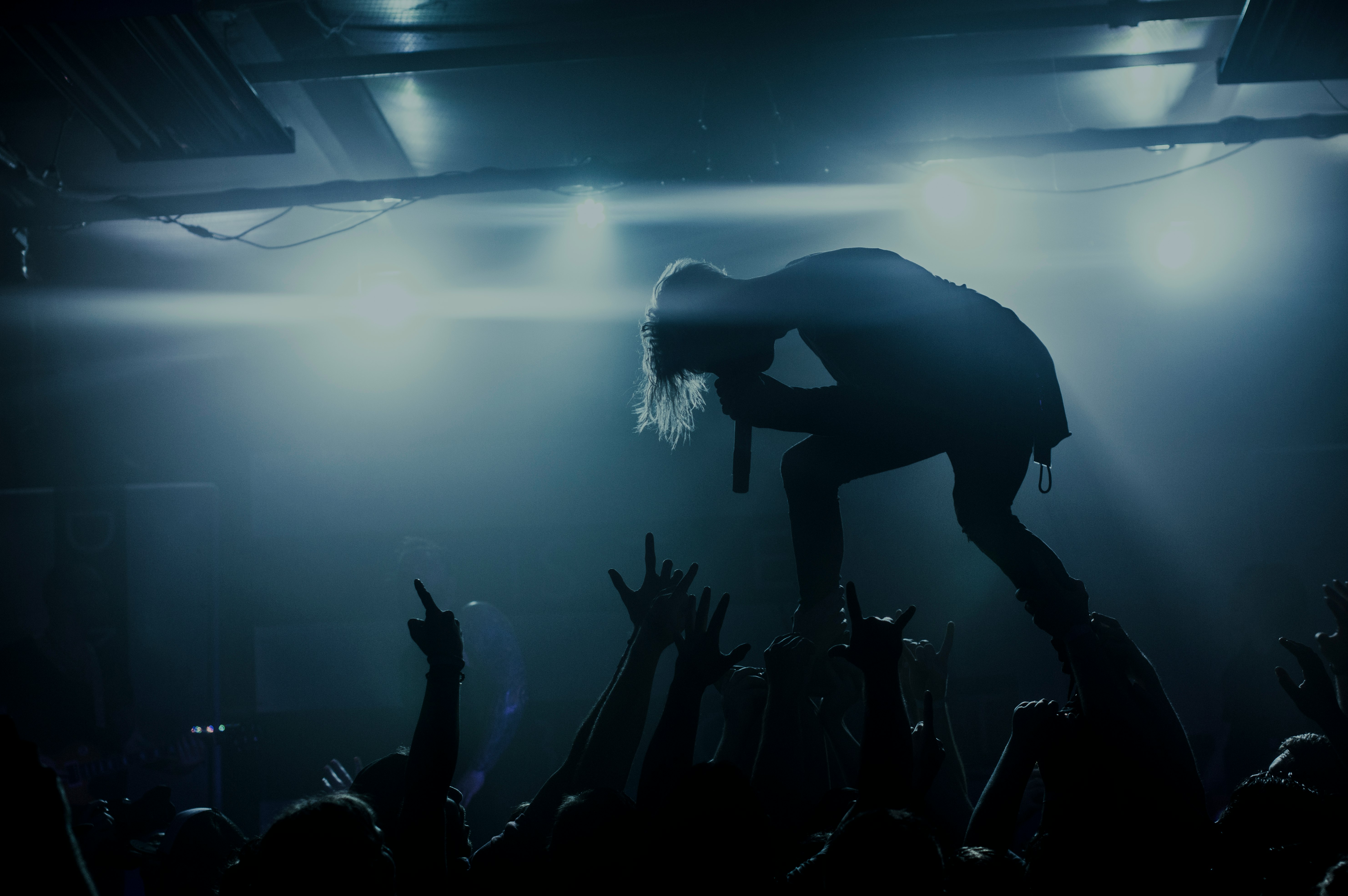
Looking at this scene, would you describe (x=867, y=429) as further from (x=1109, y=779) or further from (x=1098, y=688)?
(x=1109, y=779)

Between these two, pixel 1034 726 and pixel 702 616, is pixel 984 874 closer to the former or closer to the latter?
pixel 1034 726

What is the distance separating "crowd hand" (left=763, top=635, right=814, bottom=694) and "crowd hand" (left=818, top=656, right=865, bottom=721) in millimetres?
365

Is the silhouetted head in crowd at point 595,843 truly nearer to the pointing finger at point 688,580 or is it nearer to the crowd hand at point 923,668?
the pointing finger at point 688,580

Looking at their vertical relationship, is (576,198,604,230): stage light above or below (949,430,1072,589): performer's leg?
above

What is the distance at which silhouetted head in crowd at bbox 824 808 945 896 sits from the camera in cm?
115

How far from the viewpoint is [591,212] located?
625 cm

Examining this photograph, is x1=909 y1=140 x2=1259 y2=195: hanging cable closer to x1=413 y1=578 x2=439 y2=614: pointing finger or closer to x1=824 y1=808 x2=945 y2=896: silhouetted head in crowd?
x1=413 y1=578 x2=439 y2=614: pointing finger

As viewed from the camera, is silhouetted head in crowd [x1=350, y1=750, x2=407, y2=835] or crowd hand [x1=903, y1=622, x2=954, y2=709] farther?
crowd hand [x1=903, y1=622, x2=954, y2=709]

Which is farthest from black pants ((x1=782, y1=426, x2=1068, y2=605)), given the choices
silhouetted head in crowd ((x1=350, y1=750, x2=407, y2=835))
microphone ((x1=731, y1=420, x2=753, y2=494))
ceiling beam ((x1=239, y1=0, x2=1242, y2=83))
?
ceiling beam ((x1=239, y1=0, x2=1242, y2=83))

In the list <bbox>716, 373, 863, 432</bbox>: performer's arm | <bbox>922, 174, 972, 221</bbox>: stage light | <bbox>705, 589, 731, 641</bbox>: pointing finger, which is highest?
<bbox>922, 174, 972, 221</bbox>: stage light

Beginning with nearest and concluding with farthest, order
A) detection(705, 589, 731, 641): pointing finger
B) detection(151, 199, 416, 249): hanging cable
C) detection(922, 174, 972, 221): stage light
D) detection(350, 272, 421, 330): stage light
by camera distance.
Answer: detection(705, 589, 731, 641): pointing finger → detection(151, 199, 416, 249): hanging cable → detection(922, 174, 972, 221): stage light → detection(350, 272, 421, 330): stage light

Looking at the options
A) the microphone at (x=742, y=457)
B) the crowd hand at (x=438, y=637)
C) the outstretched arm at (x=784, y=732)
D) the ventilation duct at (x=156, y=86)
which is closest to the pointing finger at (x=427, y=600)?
the crowd hand at (x=438, y=637)

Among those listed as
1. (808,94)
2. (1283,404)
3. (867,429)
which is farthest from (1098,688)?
(1283,404)

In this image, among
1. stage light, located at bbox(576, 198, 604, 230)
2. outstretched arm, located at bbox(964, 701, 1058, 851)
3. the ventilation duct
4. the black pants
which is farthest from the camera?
stage light, located at bbox(576, 198, 604, 230)
